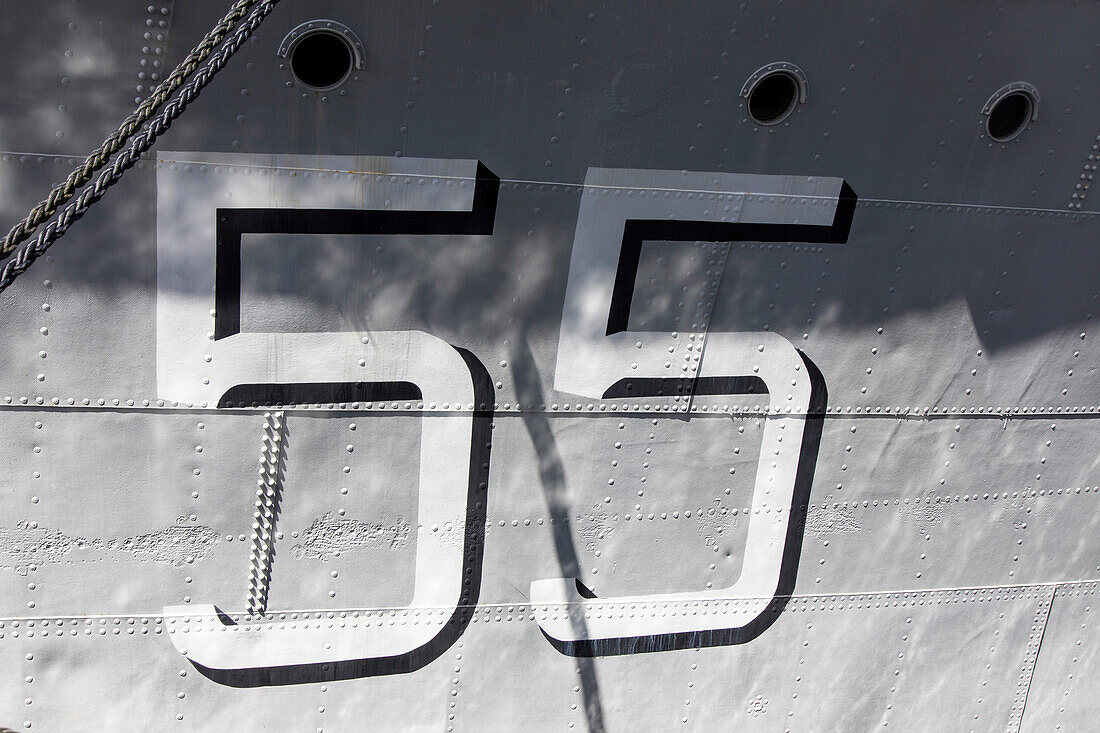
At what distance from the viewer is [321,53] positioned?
2480 millimetres

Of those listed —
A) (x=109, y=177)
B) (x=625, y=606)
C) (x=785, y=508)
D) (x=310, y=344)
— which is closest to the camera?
(x=109, y=177)

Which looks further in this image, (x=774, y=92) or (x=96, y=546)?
(x=774, y=92)

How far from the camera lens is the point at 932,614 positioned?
3.50 m

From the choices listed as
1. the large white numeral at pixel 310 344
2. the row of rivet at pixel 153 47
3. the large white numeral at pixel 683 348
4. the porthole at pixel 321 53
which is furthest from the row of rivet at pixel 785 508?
the row of rivet at pixel 153 47

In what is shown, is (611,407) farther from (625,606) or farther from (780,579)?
(780,579)

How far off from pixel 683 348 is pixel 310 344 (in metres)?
1.40

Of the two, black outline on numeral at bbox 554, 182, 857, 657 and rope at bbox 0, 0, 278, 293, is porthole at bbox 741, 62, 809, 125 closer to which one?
black outline on numeral at bbox 554, 182, 857, 657

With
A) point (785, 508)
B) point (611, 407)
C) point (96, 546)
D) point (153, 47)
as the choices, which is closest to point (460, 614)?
point (611, 407)

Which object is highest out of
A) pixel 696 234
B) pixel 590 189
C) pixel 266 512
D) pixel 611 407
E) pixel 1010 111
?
pixel 1010 111

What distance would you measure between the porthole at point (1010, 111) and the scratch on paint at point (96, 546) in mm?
3356

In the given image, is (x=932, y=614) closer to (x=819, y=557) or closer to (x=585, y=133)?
(x=819, y=557)

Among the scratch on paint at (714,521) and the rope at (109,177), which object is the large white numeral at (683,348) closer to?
the scratch on paint at (714,521)

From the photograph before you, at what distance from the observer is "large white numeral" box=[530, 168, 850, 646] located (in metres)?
2.75

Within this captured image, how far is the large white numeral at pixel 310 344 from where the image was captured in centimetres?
245
